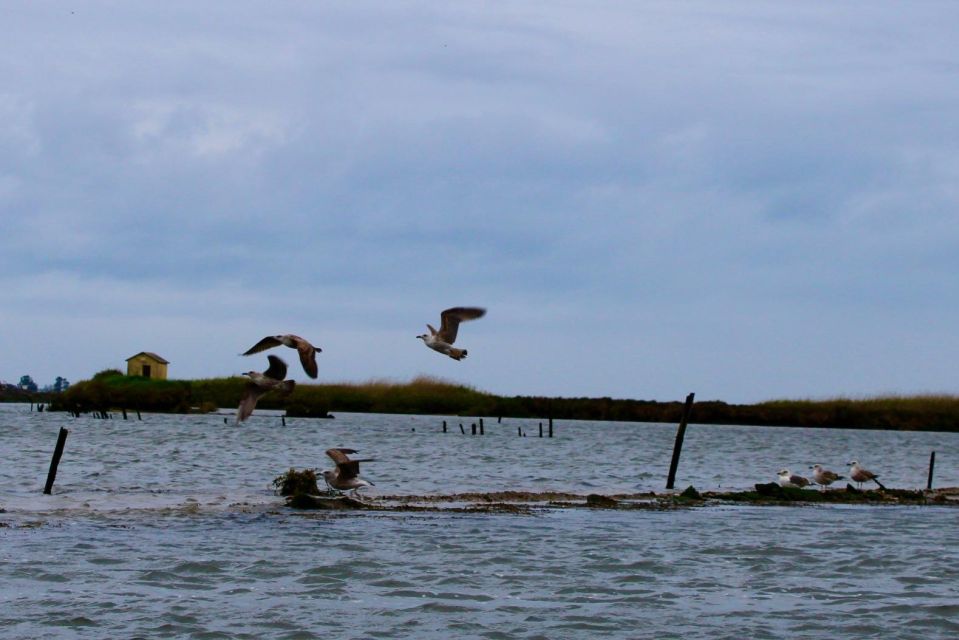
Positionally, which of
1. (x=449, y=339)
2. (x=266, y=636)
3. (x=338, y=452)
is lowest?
(x=266, y=636)

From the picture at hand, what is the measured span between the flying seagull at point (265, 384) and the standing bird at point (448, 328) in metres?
2.15

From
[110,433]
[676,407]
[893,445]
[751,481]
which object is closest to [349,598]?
[751,481]

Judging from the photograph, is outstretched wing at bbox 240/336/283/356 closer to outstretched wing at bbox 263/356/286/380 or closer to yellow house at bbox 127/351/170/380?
outstretched wing at bbox 263/356/286/380

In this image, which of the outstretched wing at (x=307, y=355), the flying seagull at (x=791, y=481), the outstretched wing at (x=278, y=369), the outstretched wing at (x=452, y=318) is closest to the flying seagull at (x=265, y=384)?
the outstretched wing at (x=278, y=369)

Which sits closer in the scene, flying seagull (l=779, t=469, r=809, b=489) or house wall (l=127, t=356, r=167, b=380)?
flying seagull (l=779, t=469, r=809, b=489)

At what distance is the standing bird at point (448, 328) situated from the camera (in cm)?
2045

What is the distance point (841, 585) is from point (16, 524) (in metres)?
12.5

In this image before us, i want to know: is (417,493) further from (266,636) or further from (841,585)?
(266,636)

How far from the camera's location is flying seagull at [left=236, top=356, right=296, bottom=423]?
65.8 feet

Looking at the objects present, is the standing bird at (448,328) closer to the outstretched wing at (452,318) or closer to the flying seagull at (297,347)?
the outstretched wing at (452,318)

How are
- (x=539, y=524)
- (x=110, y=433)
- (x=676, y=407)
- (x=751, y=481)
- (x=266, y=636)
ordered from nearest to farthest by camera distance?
(x=266, y=636)
(x=539, y=524)
(x=751, y=481)
(x=110, y=433)
(x=676, y=407)

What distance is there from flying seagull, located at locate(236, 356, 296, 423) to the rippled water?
2.06 metres

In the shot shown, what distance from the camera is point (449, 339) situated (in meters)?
20.7

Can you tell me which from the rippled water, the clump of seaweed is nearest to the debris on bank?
the clump of seaweed
